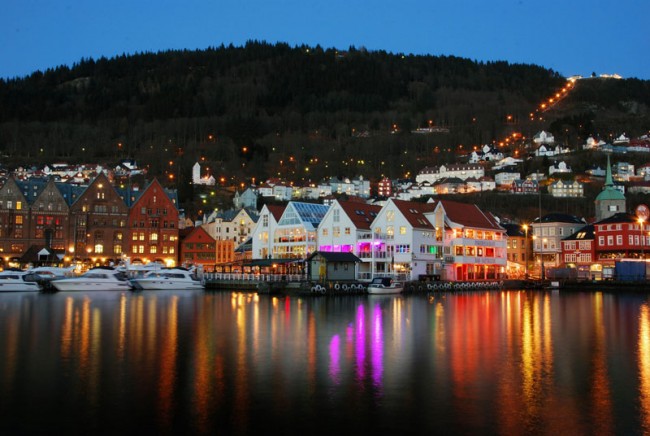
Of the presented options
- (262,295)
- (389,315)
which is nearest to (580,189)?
(262,295)

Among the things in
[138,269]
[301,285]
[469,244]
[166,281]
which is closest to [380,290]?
[301,285]

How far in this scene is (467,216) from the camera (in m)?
86.8

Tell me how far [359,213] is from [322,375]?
198 ft

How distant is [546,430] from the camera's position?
14.7 metres

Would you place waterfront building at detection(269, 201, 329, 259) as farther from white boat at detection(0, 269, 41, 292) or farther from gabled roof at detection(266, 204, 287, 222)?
white boat at detection(0, 269, 41, 292)

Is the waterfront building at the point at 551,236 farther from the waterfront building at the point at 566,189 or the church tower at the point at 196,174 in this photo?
the church tower at the point at 196,174

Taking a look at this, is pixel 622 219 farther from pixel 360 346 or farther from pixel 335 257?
pixel 360 346

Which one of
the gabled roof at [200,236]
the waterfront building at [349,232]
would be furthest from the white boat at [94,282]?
the gabled roof at [200,236]

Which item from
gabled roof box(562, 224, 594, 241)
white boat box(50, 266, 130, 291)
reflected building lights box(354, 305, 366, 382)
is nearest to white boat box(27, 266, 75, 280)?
white boat box(50, 266, 130, 291)

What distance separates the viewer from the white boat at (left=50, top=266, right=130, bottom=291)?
67.2m

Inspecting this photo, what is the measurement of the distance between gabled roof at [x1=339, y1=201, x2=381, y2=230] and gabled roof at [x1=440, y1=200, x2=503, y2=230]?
9.50m

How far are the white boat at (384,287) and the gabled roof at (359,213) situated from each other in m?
11.7

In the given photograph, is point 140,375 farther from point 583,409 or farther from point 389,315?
point 389,315

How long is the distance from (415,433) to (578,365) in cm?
1083
